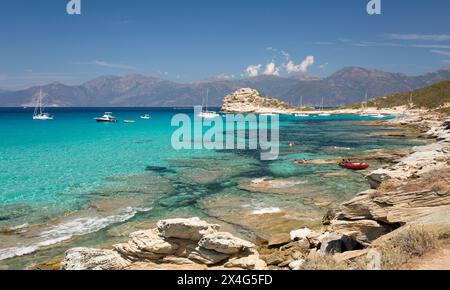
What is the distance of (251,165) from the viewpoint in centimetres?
4809

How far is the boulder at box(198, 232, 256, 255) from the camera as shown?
49.2 feet

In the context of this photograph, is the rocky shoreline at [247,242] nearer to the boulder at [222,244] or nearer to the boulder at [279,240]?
the boulder at [222,244]

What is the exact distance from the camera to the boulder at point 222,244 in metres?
15.0

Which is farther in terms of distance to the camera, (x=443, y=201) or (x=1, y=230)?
(x=1, y=230)

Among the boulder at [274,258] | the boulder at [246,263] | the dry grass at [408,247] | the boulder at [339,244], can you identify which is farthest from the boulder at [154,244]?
the dry grass at [408,247]

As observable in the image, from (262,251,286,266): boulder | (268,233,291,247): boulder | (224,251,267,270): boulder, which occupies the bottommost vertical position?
(268,233,291,247): boulder

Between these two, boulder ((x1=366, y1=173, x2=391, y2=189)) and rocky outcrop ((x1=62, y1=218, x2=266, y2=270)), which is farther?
boulder ((x1=366, y1=173, x2=391, y2=189))

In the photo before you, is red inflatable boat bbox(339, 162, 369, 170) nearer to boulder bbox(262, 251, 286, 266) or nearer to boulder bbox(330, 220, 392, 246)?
boulder bbox(262, 251, 286, 266)

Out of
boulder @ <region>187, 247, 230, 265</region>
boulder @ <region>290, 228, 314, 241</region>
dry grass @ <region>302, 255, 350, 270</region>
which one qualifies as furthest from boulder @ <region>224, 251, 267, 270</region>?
boulder @ <region>290, 228, 314, 241</region>
